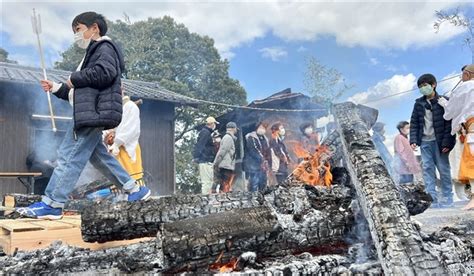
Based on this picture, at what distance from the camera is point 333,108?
3939 millimetres

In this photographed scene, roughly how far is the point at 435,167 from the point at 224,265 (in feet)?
18.7

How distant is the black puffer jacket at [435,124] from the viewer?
6.36 m

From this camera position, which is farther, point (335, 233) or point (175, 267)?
point (335, 233)

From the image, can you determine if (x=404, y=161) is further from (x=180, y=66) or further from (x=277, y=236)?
(x=180, y=66)

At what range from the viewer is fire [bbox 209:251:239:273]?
2.36 metres

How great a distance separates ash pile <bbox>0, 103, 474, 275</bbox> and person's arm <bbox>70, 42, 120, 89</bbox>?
1.34 meters

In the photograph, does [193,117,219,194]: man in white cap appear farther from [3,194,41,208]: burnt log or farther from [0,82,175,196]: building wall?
[3,194,41,208]: burnt log

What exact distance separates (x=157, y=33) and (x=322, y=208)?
25.8 metres

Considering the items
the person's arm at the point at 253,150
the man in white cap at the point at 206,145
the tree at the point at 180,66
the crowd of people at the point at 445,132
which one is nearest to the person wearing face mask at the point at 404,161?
the crowd of people at the point at 445,132

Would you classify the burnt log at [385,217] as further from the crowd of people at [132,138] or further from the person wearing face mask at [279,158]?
the person wearing face mask at [279,158]

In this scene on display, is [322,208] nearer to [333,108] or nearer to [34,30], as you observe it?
[333,108]

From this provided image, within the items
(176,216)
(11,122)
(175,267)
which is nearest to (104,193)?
(176,216)

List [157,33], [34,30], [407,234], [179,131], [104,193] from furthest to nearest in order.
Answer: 1. [157,33]
2. [179,131]
3. [104,193]
4. [34,30]
5. [407,234]

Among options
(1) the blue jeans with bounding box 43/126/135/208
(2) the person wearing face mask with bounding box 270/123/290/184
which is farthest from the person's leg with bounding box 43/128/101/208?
(2) the person wearing face mask with bounding box 270/123/290/184
